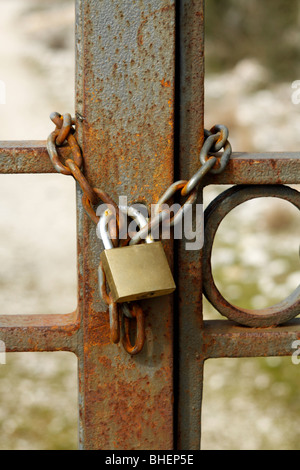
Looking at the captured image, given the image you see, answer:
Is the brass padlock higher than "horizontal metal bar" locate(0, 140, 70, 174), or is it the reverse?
"horizontal metal bar" locate(0, 140, 70, 174)

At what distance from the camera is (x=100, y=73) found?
67 centimetres

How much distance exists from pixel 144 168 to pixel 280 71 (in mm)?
4954

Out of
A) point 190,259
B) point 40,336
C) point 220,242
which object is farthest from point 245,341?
point 220,242

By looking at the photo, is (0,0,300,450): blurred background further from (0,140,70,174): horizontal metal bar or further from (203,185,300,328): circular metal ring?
(0,140,70,174): horizontal metal bar

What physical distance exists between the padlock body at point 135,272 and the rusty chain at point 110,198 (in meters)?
0.02

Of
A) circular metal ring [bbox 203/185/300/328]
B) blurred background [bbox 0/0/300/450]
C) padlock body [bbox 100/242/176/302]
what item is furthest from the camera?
blurred background [bbox 0/0/300/450]

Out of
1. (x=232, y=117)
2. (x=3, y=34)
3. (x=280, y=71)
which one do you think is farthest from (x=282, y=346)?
(x=3, y=34)

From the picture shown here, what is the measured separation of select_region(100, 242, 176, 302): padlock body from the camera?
0.64 meters

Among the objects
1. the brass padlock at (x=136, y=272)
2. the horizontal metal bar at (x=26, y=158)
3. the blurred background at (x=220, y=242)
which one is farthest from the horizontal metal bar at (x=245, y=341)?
the blurred background at (x=220, y=242)

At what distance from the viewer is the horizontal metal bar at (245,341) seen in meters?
0.77

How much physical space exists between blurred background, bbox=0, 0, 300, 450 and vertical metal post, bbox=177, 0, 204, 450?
0.86 metres

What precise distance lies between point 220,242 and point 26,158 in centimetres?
215

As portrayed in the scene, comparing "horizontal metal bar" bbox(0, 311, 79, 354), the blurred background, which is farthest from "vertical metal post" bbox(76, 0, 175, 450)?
the blurred background

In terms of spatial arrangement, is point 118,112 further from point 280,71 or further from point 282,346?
point 280,71
